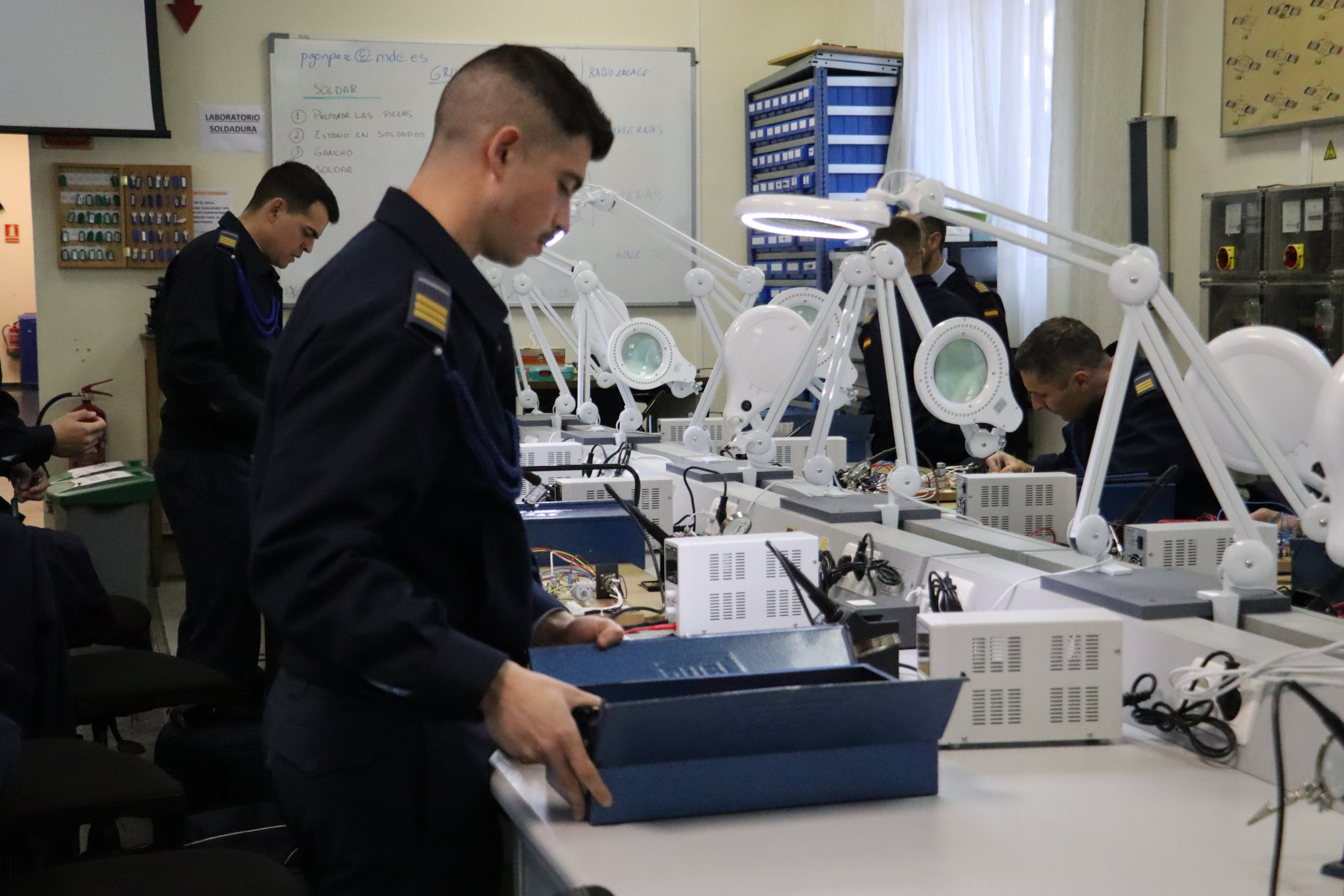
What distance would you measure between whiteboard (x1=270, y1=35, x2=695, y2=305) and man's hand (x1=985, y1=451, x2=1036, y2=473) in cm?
254

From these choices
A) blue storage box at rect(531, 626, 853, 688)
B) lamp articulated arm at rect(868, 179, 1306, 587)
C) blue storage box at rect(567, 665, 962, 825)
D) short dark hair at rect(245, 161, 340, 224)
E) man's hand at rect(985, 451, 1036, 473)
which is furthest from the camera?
man's hand at rect(985, 451, 1036, 473)

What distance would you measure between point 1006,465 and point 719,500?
965mm

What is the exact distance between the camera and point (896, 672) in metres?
1.66

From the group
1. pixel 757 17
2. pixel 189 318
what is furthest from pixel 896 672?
pixel 757 17

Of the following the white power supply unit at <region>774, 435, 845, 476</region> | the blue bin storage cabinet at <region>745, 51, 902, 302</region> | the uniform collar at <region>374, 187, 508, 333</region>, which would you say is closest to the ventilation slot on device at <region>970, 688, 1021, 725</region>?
the uniform collar at <region>374, 187, 508, 333</region>

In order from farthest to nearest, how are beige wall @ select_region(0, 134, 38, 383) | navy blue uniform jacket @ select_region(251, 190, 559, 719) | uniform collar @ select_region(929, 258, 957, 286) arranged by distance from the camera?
1. beige wall @ select_region(0, 134, 38, 383)
2. uniform collar @ select_region(929, 258, 957, 286)
3. navy blue uniform jacket @ select_region(251, 190, 559, 719)

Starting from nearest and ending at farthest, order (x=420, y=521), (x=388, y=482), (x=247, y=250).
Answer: (x=388, y=482) → (x=420, y=521) → (x=247, y=250)

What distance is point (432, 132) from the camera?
545 centimetres

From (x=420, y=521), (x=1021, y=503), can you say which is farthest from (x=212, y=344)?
(x=420, y=521)

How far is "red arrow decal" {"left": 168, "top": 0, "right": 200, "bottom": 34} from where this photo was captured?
5660 millimetres

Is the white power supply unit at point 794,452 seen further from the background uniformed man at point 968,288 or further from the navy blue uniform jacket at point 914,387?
the background uniformed man at point 968,288

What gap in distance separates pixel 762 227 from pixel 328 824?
1791 mm

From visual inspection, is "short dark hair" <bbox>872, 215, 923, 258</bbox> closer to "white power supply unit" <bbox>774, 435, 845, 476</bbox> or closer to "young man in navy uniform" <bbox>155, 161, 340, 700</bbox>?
"white power supply unit" <bbox>774, 435, 845, 476</bbox>

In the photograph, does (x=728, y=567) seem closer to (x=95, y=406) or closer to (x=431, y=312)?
(x=431, y=312)
